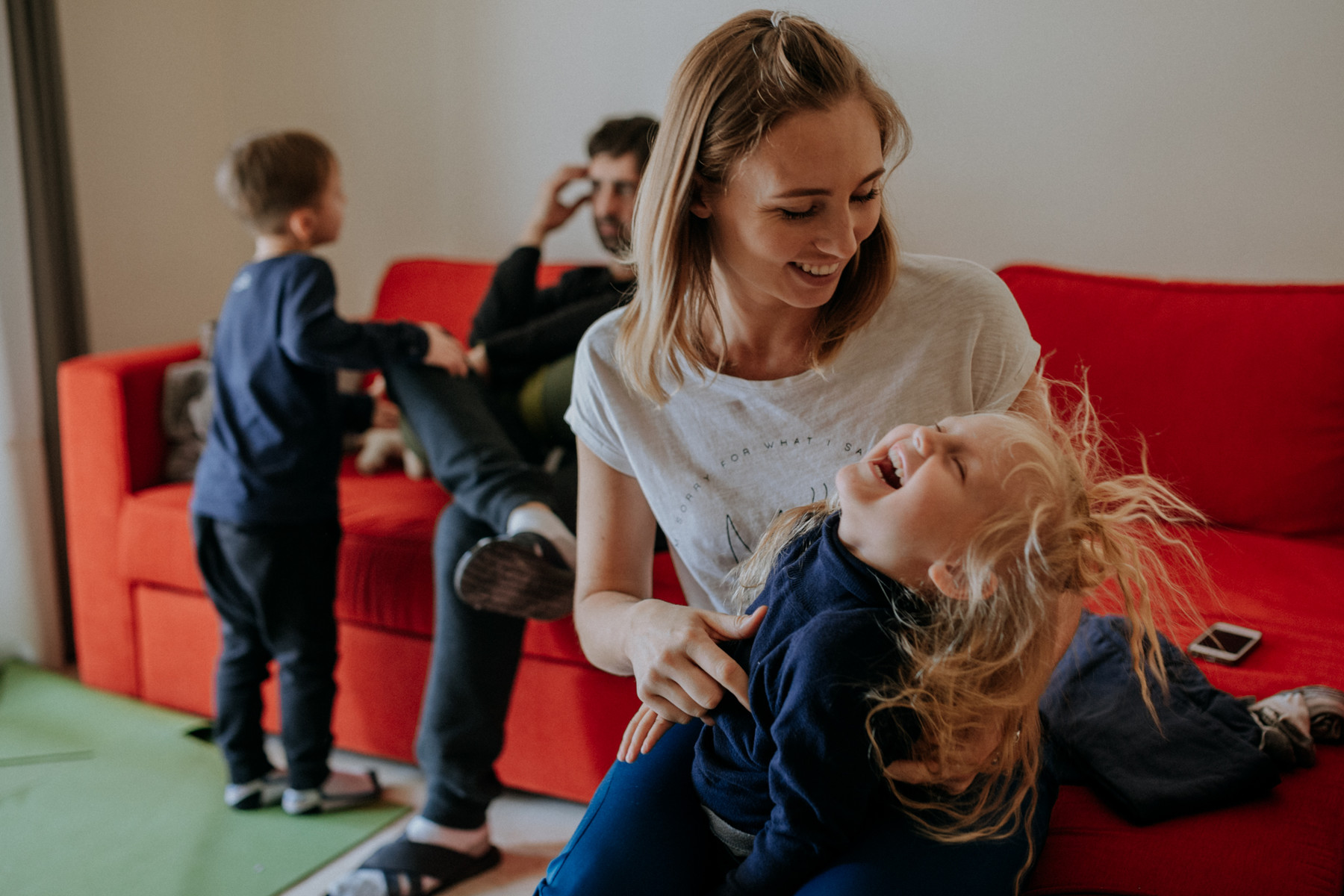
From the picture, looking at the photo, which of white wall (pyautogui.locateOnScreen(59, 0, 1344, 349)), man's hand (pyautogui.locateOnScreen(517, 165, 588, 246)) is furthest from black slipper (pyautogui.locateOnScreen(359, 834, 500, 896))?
white wall (pyautogui.locateOnScreen(59, 0, 1344, 349))

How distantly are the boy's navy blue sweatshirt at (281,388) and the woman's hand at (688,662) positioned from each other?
3.42 ft

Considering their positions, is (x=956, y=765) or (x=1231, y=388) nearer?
(x=956, y=765)

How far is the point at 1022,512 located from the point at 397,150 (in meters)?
2.59

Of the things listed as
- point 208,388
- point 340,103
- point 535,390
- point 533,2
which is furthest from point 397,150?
point 535,390

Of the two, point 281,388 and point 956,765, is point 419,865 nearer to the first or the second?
point 281,388

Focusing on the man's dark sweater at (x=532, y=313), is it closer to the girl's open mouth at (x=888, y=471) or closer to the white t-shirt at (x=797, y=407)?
the white t-shirt at (x=797, y=407)

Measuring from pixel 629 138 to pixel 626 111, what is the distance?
57 centimetres

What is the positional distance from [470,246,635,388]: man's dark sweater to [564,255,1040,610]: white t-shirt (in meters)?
0.88

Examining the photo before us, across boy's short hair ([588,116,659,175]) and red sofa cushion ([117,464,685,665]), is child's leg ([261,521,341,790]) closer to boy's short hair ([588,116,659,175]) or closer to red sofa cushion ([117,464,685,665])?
red sofa cushion ([117,464,685,665])

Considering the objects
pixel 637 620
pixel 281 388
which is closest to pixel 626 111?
pixel 281 388

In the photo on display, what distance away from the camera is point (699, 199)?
1120mm

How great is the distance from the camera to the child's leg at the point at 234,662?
1.89 meters

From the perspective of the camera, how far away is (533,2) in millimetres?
2713

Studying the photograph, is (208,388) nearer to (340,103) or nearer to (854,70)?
(340,103)
